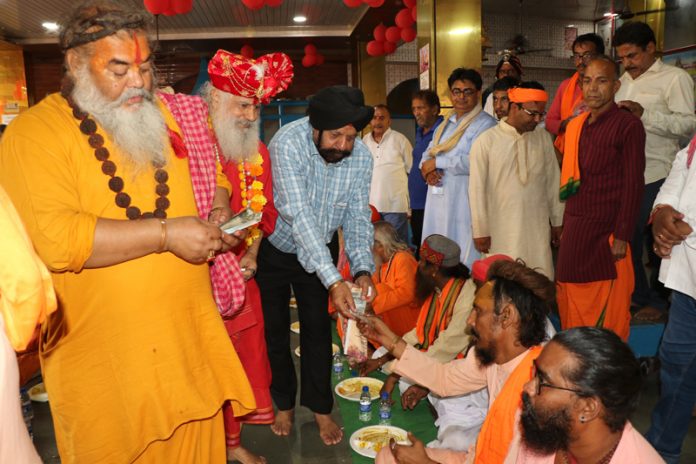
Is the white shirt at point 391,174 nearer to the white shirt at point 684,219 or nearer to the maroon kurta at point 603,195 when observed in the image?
the maroon kurta at point 603,195

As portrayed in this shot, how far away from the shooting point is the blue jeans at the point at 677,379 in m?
2.40

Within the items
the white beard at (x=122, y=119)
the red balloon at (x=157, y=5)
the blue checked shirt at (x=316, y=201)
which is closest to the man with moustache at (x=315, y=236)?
the blue checked shirt at (x=316, y=201)

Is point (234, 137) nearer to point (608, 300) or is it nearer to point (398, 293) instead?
point (398, 293)

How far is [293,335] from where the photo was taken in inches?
195

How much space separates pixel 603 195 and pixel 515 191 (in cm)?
64

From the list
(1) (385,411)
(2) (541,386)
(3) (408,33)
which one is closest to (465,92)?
(1) (385,411)

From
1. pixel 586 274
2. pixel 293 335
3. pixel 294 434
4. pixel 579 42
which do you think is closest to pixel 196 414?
pixel 294 434

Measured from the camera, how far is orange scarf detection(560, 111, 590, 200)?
344 centimetres

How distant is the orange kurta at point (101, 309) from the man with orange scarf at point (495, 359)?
3.37 ft

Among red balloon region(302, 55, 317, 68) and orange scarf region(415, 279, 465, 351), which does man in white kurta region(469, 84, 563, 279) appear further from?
red balloon region(302, 55, 317, 68)

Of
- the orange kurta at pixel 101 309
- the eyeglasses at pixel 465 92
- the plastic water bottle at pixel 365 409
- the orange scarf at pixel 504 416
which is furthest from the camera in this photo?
the eyeglasses at pixel 465 92

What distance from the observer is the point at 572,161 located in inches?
136

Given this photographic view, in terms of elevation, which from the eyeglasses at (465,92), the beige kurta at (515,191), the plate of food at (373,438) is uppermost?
the eyeglasses at (465,92)

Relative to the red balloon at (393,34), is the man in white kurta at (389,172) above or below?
below
